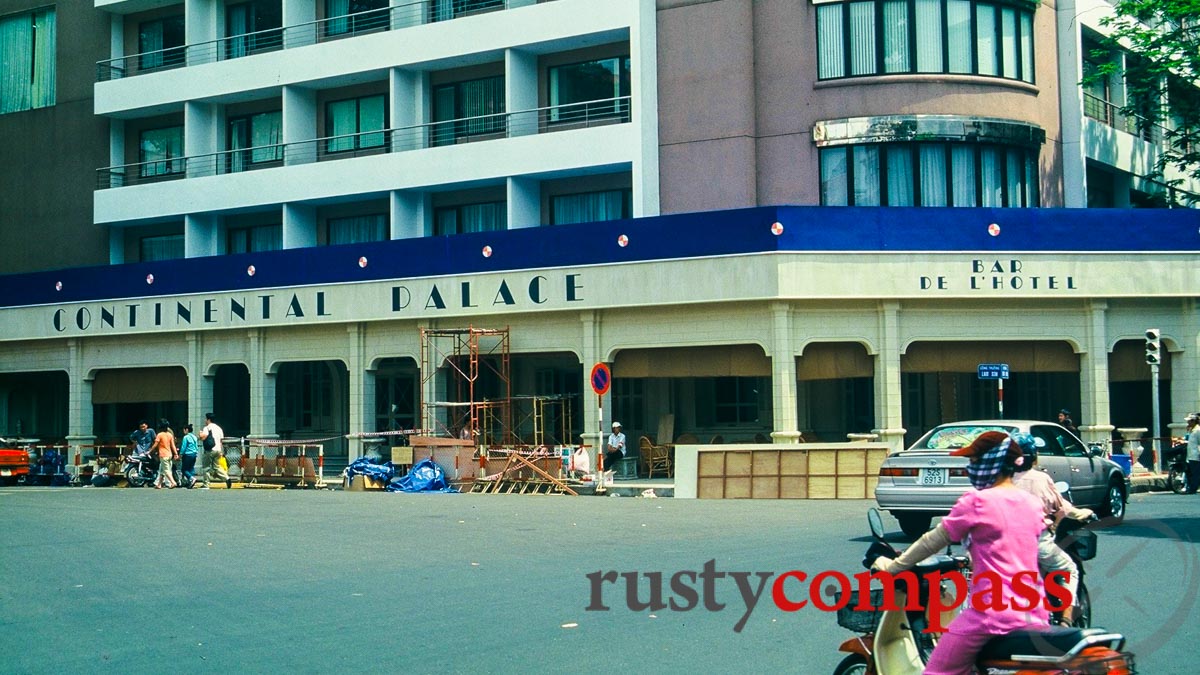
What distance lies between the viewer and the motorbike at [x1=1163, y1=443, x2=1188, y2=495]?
25109 millimetres

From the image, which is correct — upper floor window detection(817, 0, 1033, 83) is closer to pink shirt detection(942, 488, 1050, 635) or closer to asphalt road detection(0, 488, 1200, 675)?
asphalt road detection(0, 488, 1200, 675)

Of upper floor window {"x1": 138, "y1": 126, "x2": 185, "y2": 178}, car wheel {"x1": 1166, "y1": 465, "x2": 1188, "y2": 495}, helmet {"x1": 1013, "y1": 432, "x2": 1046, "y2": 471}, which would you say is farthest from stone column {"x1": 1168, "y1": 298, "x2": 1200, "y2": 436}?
upper floor window {"x1": 138, "y1": 126, "x2": 185, "y2": 178}

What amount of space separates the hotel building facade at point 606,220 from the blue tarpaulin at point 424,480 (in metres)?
3.52

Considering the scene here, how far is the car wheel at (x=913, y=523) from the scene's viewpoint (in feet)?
53.0

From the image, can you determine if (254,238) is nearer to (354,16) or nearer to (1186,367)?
(354,16)

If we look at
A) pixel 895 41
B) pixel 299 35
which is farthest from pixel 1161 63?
pixel 299 35

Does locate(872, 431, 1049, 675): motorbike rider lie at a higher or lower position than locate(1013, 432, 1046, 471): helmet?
lower

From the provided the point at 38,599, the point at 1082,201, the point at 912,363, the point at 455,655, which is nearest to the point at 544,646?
the point at 455,655

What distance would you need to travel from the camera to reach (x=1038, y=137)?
31016 mm

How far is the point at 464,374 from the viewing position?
31.8 meters

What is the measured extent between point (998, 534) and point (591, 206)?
28202mm

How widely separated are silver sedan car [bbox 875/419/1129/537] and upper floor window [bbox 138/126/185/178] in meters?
29.6

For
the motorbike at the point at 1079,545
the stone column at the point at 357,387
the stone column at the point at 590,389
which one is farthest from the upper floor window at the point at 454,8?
the motorbike at the point at 1079,545

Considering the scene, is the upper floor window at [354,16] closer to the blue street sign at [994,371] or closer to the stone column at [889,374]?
the stone column at [889,374]
